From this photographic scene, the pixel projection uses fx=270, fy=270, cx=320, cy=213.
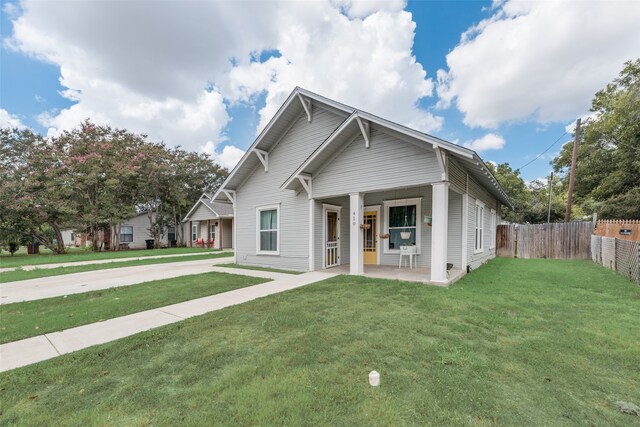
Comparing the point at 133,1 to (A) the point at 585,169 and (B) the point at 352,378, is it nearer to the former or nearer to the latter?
(B) the point at 352,378

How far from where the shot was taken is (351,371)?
2672mm

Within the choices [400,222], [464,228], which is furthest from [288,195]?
[464,228]

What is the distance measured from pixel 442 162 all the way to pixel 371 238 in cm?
467

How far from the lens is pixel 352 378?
2547 mm

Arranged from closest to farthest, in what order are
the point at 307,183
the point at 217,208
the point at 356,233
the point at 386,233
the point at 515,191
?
the point at 356,233, the point at 307,183, the point at 386,233, the point at 217,208, the point at 515,191

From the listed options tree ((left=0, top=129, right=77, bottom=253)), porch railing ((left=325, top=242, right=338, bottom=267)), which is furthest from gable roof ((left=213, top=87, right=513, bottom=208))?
tree ((left=0, top=129, right=77, bottom=253))

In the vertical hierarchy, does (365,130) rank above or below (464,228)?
above

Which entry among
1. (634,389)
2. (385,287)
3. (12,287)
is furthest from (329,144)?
(12,287)

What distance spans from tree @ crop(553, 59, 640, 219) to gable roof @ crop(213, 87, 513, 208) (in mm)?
10884

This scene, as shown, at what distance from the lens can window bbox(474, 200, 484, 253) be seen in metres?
10.5

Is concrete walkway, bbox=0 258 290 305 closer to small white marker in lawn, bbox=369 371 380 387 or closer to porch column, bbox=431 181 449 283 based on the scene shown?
porch column, bbox=431 181 449 283

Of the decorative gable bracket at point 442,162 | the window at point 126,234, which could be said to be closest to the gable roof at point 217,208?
the window at point 126,234

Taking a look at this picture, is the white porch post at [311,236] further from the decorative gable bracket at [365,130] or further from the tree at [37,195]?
the tree at [37,195]

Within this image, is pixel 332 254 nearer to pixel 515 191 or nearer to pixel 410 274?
pixel 410 274
